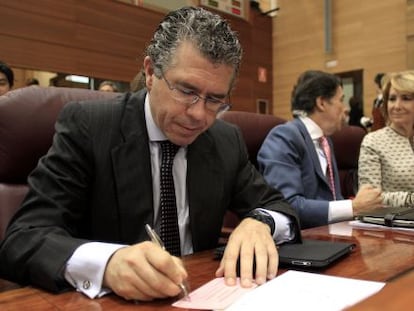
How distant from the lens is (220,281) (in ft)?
2.61

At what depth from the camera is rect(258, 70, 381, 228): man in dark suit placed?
5.69 feet

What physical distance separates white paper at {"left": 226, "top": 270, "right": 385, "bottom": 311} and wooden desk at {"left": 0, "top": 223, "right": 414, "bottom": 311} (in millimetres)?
85

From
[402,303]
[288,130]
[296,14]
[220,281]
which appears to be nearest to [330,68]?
[296,14]

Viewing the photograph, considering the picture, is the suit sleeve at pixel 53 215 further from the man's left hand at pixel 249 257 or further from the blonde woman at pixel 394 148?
the blonde woman at pixel 394 148

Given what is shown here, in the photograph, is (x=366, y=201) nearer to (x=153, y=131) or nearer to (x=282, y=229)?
(x=282, y=229)

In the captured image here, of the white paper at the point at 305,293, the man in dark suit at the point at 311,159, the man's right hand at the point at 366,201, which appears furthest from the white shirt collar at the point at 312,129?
the white paper at the point at 305,293

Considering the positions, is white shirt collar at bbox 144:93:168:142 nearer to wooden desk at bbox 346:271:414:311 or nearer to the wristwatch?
the wristwatch

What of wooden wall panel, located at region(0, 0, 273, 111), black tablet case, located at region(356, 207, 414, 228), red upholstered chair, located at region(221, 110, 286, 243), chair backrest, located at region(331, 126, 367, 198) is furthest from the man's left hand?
wooden wall panel, located at region(0, 0, 273, 111)

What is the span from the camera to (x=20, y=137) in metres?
1.23

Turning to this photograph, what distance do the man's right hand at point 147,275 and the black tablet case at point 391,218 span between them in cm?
→ 87

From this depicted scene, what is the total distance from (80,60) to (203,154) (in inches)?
123

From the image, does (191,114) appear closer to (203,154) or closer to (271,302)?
(203,154)

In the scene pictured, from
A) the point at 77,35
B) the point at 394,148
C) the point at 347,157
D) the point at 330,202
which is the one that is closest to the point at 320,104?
the point at 394,148

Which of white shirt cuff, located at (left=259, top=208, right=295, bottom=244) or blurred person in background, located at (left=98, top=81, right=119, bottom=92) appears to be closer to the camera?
white shirt cuff, located at (left=259, top=208, right=295, bottom=244)
